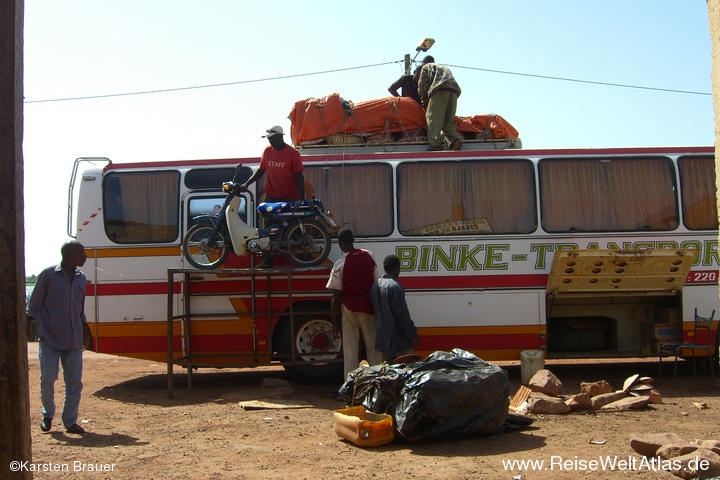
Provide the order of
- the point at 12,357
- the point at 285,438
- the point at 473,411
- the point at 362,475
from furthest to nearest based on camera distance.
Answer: the point at 285,438, the point at 473,411, the point at 362,475, the point at 12,357

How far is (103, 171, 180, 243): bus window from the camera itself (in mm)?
9711

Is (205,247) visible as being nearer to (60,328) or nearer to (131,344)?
(131,344)

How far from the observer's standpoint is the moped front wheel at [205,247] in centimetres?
936

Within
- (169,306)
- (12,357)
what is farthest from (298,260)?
(12,357)

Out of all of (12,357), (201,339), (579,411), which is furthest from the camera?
(201,339)

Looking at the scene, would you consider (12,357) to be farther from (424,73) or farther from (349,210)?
(424,73)

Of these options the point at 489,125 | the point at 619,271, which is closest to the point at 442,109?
the point at 489,125

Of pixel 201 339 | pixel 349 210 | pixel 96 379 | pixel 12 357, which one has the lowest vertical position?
pixel 96 379

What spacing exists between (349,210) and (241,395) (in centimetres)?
276

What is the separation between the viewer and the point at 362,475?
5508 millimetres

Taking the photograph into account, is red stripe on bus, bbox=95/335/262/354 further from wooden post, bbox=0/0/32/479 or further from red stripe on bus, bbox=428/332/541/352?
wooden post, bbox=0/0/32/479

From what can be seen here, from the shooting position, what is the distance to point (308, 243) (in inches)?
365

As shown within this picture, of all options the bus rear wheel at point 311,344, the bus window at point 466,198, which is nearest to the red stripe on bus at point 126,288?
the bus rear wheel at point 311,344

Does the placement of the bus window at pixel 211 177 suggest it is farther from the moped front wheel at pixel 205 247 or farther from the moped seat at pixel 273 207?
the moped seat at pixel 273 207
